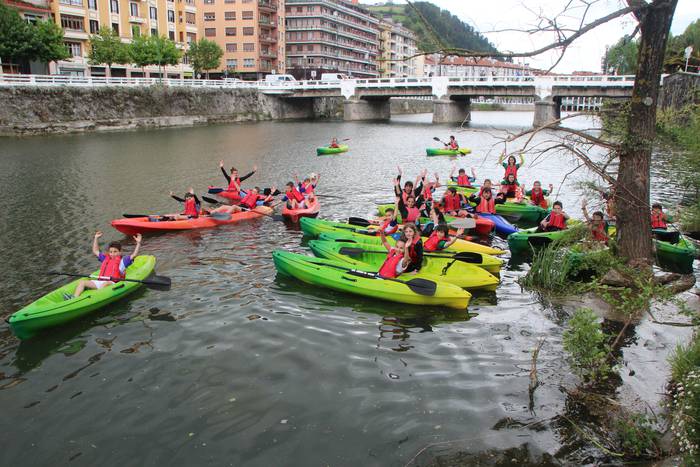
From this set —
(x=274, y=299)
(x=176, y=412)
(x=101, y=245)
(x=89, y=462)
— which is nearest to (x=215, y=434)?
(x=176, y=412)

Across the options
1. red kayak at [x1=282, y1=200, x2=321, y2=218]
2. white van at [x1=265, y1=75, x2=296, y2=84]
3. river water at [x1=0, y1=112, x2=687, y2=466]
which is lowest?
river water at [x1=0, y1=112, x2=687, y2=466]

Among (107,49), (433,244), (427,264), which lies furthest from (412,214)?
(107,49)

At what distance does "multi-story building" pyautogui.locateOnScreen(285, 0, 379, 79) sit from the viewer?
96.4 metres

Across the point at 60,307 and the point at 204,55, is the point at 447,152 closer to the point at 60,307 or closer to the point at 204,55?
the point at 60,307

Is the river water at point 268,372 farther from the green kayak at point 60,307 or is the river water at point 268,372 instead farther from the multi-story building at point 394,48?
the multi-story building at point 394,48

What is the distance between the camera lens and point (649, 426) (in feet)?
19.0

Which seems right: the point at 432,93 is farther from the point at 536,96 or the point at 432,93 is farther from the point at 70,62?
the point at 70,62

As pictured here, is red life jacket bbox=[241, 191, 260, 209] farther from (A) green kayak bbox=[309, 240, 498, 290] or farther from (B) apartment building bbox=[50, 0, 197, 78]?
(B) apartment building bbox=[50, 0, 197, 78]

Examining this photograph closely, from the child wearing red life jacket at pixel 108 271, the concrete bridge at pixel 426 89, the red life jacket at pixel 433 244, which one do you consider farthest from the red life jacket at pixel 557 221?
the concrete bridge at pixel 426 89

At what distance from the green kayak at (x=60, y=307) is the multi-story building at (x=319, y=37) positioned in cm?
8529

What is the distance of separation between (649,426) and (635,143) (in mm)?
5334

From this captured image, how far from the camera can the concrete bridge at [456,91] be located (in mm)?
50688

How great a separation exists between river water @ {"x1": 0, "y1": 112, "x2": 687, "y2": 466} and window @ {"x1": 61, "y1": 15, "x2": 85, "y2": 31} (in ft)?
162

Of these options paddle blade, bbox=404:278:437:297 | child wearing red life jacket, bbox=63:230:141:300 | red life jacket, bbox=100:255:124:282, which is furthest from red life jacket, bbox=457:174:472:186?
red life jacket, bbox=100:255:124:282
